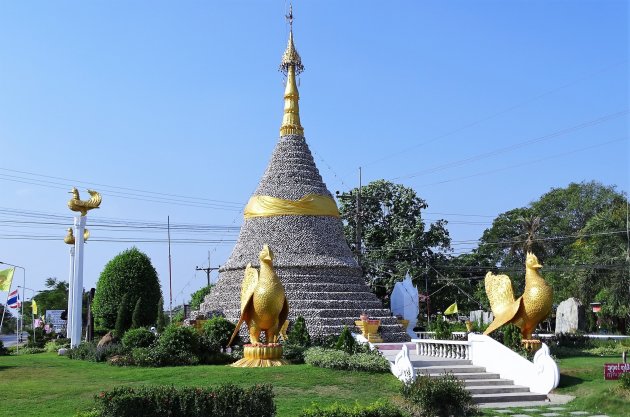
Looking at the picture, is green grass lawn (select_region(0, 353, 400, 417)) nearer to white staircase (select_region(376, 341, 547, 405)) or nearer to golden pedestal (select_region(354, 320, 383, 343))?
white staircase (select_region(376, 341, 547, 405))

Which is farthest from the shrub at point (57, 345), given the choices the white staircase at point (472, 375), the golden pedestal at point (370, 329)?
the white staircase at point (472, 375)

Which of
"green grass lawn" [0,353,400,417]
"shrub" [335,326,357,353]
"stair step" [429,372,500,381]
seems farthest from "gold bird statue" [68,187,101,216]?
"stair step" [429,372,500,381]

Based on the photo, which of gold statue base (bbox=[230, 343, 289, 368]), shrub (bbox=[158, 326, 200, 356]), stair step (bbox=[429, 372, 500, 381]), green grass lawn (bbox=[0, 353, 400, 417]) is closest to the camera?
green grass lawn (bbox=[0, 353, 400, 417])

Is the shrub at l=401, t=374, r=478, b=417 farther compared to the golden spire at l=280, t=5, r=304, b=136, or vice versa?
the golden spire at l=280, t=5, r=304, b=136

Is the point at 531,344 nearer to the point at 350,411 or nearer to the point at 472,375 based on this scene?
the point at 472,375

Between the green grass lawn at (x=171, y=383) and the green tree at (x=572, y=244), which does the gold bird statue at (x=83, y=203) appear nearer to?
the green grass lawn at (x=171, y=383)

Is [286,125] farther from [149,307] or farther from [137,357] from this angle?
[137,357]

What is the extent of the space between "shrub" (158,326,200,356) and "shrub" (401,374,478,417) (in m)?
9.91

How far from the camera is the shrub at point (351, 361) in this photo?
1786cm

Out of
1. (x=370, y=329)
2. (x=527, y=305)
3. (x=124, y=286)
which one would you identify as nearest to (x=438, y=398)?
(x=527, y=305)

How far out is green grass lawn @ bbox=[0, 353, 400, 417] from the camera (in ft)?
45.1

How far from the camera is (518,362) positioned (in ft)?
54.2

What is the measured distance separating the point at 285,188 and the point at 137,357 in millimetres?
11881

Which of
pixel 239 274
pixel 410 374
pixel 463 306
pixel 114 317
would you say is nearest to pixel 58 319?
pixel 114 317
